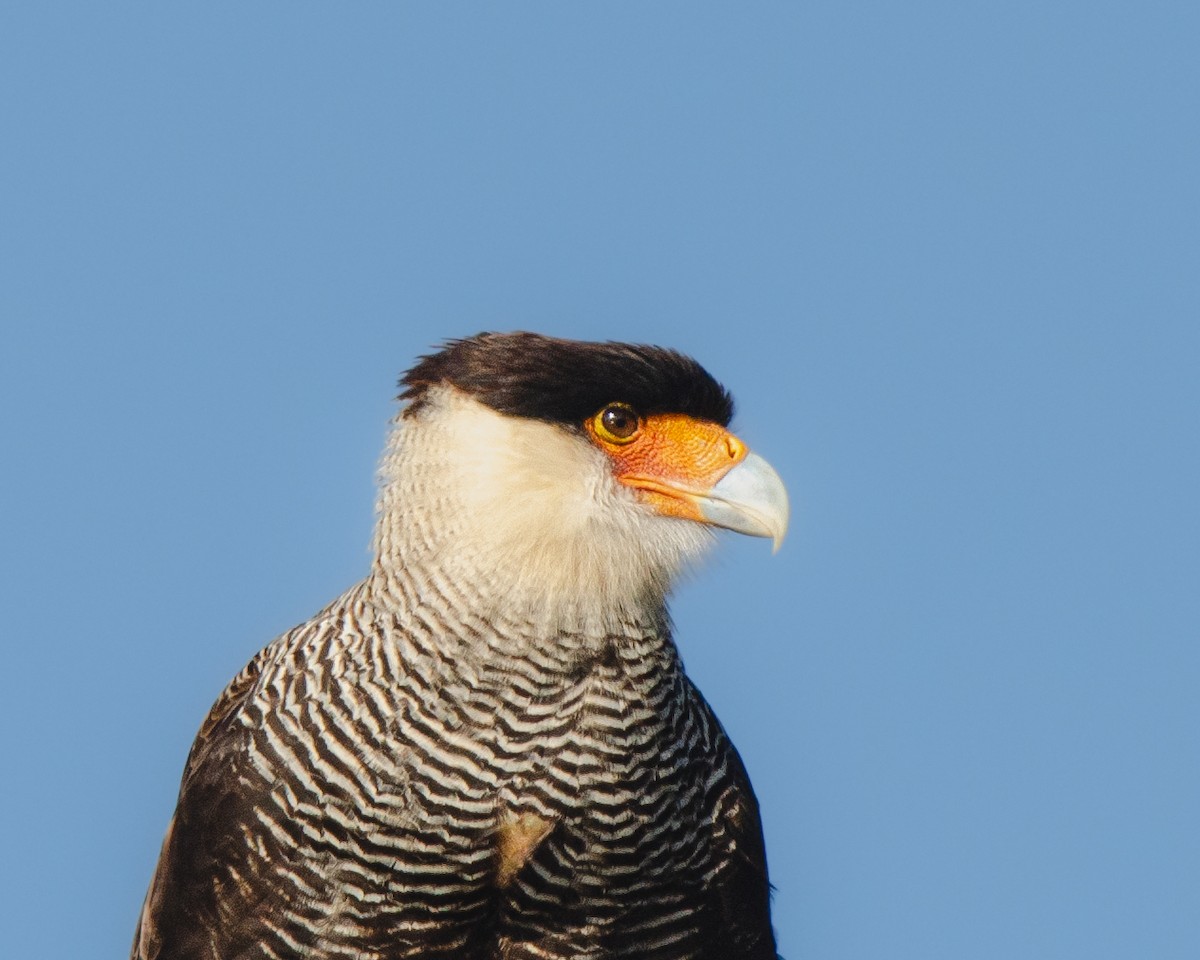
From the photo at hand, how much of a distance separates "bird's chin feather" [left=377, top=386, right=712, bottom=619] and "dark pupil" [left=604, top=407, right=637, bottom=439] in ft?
0.38

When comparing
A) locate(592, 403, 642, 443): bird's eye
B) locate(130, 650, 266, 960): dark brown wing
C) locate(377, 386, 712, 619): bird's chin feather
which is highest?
locate(592, 403, 642, 443): bird's eye

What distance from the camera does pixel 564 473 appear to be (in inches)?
215

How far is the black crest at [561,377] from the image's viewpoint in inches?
215

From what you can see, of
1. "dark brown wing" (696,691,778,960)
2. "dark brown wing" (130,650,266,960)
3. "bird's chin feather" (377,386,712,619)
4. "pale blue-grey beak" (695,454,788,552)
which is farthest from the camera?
"dark brown wing" (696,691,778,960)

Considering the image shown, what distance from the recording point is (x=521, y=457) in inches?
213

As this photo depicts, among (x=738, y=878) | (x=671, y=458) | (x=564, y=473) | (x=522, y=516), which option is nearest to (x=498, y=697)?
(x=522, y=516)

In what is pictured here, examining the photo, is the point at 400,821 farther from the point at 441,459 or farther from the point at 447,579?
the point at 441,459

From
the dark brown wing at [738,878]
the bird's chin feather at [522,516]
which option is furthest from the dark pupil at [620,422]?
the dark brown wing at [738,878]

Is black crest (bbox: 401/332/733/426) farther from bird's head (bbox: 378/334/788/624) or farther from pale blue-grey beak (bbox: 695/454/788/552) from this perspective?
pale blue-grey beak (bbox: 695/454/788/552)

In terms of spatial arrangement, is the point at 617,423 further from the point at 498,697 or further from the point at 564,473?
the point at 498,697

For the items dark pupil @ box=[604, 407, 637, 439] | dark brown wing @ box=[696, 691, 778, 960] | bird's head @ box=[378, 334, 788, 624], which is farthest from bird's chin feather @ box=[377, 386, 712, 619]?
dark brown wing @ box=[696, 691, 778, 960]

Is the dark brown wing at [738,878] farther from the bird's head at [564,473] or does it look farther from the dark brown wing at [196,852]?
the dark brown wing at [196,852]

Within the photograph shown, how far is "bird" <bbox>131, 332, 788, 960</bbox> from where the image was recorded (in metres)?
5.48

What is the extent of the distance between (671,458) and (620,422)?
0.77 ft
